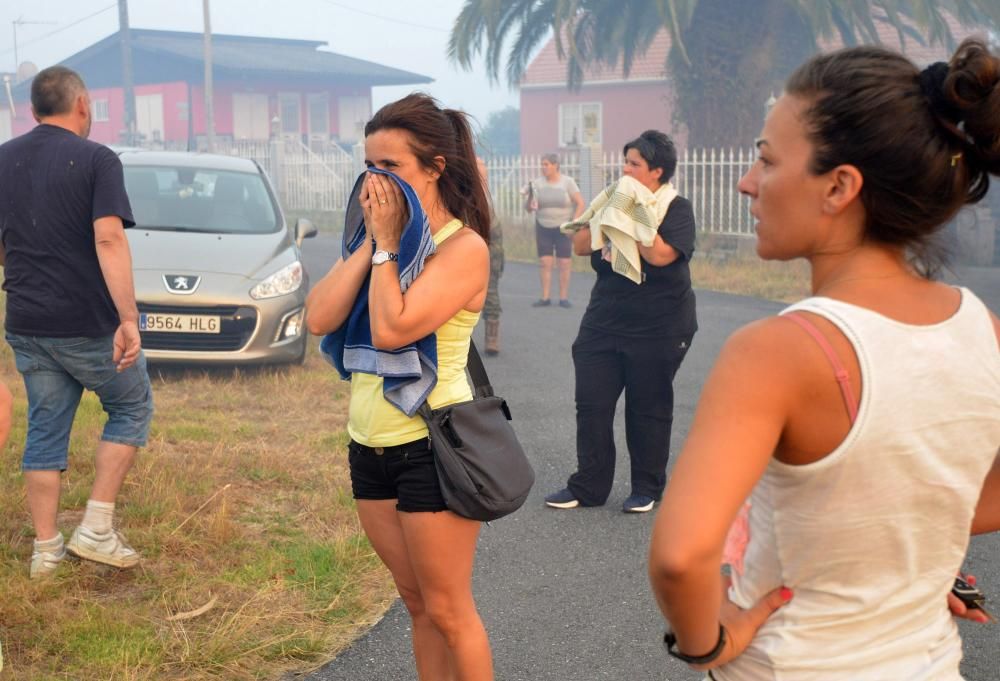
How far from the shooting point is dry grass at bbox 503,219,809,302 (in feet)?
52.5

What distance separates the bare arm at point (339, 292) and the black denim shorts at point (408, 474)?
37 centimetres

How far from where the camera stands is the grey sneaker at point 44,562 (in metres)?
4.81

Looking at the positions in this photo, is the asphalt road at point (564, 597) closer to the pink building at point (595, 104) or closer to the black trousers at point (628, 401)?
the black trousers at point (628, 401)

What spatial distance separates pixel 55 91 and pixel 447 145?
96.4 inches

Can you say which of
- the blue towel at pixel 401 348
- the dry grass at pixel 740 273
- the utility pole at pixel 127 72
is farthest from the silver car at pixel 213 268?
the utility pole at pixel 127 72

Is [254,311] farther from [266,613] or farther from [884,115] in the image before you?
[884,115]

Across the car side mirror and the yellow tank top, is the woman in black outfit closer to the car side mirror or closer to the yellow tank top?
the yellow tank top

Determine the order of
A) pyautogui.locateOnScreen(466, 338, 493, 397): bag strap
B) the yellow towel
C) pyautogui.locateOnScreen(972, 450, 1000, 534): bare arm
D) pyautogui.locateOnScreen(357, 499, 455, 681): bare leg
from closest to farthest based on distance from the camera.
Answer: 1. pyautogui.locateOnScreen(972, 450, 1000, 534): bare arm
2. pyautogui.locateOnScreen(357, 499, 455, 681): bare leg
3. pyautogui.locateOnScreen(466, 338, 493, 397): bag strap
4. the yellow towel

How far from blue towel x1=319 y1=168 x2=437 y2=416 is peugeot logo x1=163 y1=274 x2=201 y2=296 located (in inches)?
242

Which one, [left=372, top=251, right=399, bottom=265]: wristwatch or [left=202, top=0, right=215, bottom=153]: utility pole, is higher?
[left=372, top=251, right=399, bottom=265]: wristwatch

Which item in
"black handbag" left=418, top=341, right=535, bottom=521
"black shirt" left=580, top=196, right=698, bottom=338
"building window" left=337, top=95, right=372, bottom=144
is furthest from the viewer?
"building window" left=337, top=95, right=372, bottom=144

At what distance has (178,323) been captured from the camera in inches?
359

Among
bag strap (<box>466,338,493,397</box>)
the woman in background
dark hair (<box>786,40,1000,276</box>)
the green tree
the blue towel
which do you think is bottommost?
the green tree

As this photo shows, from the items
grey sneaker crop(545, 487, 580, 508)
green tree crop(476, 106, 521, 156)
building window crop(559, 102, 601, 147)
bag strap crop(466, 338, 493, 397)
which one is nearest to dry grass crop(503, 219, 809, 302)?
grey sneaker crop(545, 487, 580, 508)
